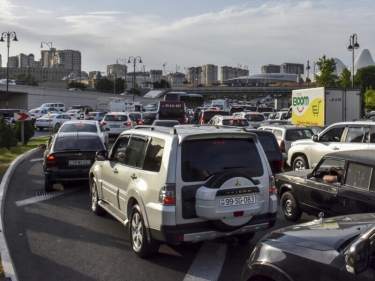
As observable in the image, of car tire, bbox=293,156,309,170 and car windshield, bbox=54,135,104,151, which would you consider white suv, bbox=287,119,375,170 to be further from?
car windshield, bbox=54,135,104,151

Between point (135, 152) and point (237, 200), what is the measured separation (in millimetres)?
1921

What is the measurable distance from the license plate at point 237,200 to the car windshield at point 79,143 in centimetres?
668

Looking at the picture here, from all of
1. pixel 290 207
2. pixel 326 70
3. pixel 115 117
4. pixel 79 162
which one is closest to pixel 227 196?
pixel 290 207

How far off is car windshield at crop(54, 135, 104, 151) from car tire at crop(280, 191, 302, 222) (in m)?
5.25

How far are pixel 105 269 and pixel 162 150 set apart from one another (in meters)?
1.74

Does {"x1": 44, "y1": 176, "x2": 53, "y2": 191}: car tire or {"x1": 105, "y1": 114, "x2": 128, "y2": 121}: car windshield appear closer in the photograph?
{"x1": 44, "y1": 176, "x2": 53, "y2": 191}: car tire

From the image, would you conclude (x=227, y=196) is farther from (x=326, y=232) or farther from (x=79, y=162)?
(x=79, y=162)

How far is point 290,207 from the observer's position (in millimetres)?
8688

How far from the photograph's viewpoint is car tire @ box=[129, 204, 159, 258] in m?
6.24

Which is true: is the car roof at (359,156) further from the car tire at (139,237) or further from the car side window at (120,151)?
the car side window at (120,151)

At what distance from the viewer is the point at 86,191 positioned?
1181 centimetres

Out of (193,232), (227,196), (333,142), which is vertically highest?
(333,142)

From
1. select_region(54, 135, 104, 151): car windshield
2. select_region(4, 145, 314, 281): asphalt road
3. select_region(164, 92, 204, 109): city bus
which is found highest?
select_region(164, 92, 204, 109): city bus

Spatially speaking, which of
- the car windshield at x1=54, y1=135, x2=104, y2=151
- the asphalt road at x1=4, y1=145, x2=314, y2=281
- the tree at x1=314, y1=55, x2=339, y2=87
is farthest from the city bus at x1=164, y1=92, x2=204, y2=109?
the asphalt road at x1=4, y1=145, x2=314, y2=281
